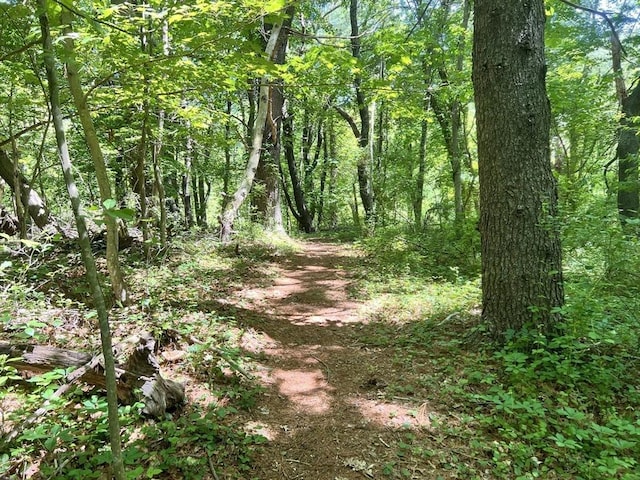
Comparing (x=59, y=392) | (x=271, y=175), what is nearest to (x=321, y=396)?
(x=59, y=392)

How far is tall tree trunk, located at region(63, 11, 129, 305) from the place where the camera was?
3.58 meters

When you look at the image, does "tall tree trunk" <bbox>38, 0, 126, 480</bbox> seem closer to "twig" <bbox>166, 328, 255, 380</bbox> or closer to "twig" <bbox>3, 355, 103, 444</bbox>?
"twig" <bbox>3, 355, 103, 444</bbox>

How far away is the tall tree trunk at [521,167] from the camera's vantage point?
12.6 ft

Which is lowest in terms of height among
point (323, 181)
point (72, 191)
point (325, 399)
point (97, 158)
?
point (325, 399)

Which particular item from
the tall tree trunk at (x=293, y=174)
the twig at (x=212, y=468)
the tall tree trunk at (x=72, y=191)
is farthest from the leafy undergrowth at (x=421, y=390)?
the tall tree trunk at (x=293, y=174)

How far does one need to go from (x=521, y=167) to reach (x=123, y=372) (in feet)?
13.7

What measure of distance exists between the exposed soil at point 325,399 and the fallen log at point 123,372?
27.5 inches

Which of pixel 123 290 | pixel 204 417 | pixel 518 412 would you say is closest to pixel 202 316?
pixel 123 290

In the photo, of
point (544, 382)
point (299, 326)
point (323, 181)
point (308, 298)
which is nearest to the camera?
point (544, 382)

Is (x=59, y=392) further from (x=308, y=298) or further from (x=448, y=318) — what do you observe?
(x=308, y=298)

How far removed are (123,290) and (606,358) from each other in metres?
5.29

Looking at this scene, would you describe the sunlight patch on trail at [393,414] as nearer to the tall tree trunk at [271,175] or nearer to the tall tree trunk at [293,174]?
the tall tree trunk at [271,175]

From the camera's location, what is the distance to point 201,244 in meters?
9.04

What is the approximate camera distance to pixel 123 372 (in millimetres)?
2996
